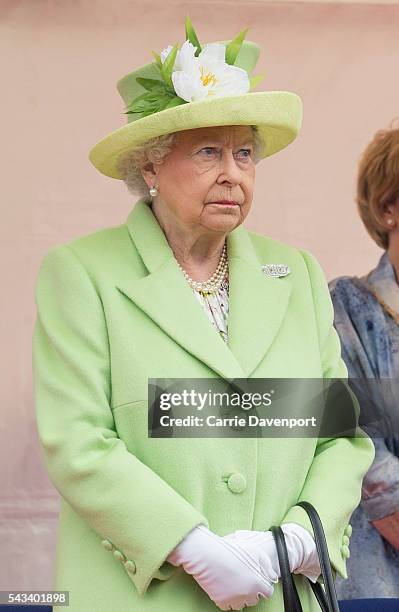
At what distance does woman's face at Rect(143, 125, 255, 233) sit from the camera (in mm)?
2768

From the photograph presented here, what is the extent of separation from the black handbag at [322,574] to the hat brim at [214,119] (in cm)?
85

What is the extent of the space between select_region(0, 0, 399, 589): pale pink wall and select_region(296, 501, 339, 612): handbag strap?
118 centimetres

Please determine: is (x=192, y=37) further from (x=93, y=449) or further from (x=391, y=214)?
(x=391, y=214)

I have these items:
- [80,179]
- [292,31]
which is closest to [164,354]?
[80,179]

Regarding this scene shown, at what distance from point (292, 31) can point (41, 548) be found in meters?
1.65

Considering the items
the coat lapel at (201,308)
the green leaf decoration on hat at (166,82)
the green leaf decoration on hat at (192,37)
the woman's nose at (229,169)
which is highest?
the green leaf decoration on hat at (192,37)

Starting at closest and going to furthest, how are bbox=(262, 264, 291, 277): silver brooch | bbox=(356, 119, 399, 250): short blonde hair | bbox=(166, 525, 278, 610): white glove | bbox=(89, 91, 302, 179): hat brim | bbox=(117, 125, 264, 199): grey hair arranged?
bbox=(166, 525, 278, 610): white glove, bbox=(89, 91, 302, 179): hat brim, bbox=(117, 125, 264, 199): grey hair, bbox=(262, 264, 291, 277): silver brooch, bbox=(356, 119, 399, 250): short blonde hair

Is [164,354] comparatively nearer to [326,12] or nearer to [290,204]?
[290,204]

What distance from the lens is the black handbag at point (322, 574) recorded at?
2.49 meters

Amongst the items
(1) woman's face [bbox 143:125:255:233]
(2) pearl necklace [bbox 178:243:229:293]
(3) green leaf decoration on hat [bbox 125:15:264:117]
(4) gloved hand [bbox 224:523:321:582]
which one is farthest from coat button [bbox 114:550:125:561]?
(3) green leaf decoration on hat [bbox 125:15:264:117]

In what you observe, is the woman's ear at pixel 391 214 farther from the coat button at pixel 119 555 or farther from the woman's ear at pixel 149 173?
the coat button at pixel 119 555

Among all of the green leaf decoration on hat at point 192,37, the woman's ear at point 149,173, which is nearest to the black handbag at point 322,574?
the woman's ear at point 149,173

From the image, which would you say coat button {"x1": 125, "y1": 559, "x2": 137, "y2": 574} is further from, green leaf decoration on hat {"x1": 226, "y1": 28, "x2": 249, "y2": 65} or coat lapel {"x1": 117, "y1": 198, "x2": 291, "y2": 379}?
green leaf decoration on hat {"x1": 226, "y1": 28, "x2": 249, "y2": 65}

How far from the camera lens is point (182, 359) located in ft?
8.93
